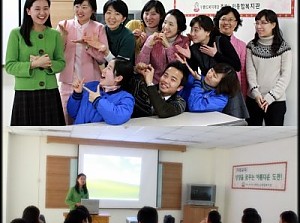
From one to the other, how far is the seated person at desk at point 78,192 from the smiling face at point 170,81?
0.91 feet

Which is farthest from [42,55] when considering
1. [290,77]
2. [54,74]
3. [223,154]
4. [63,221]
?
[290,77]

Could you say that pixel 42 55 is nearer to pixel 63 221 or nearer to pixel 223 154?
pixel 63 221

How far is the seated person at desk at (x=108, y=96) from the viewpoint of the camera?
0.93m

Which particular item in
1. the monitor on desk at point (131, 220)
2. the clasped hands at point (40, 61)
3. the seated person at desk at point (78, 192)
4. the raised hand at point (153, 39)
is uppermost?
the raised hand at point (153, 39)

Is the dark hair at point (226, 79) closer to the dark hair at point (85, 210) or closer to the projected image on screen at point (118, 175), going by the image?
the projected image on screen at point (118, 175)

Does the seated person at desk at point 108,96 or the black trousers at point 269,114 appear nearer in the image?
the seated person at desk at point 108,96

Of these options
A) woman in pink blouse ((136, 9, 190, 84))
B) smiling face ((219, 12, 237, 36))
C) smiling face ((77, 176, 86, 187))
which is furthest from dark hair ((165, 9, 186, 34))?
smiling face ((77, 176, 86, 187))

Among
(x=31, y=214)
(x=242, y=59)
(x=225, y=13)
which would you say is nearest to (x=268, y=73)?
(x=242, y=59)

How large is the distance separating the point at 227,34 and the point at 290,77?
0.19 m

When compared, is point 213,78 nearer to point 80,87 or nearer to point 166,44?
point 166,44

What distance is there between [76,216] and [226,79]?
48cm

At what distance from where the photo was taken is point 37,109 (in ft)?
3.17

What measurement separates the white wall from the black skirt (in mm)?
39

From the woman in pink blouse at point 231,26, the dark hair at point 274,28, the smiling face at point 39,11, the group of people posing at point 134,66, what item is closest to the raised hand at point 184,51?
the group of people posing at point 134,66
